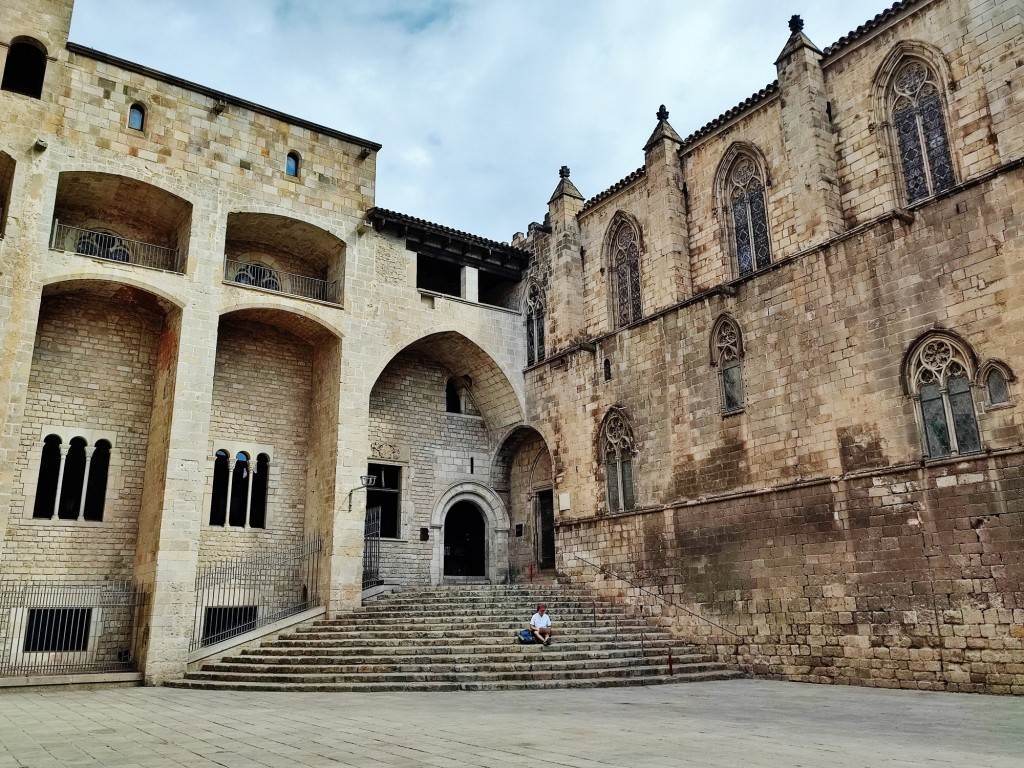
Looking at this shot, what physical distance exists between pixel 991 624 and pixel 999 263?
543 cm

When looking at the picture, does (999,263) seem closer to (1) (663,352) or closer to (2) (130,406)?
(1) (663,352)

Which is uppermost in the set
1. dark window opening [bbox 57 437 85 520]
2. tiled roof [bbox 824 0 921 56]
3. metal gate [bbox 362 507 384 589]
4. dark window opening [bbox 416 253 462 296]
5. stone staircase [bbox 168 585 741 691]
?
tiled roof [bbox 824 0 921 56]

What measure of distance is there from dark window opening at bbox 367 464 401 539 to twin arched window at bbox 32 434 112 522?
621 centimetres

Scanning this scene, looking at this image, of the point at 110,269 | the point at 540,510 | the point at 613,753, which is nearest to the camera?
the point at 613,753

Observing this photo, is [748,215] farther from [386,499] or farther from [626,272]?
[386,499]

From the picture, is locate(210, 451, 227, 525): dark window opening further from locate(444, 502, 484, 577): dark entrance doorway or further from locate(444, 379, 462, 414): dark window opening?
locate(444, 379, 462, 414): dark window opening

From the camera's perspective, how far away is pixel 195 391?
16891 millimetres

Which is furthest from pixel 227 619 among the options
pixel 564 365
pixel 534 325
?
pixel 534 325

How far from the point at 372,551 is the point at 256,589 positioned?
2.86 m

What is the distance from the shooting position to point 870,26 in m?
15.1

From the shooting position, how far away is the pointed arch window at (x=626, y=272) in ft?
64.2

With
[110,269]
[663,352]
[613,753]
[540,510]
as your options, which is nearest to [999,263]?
[663,352]

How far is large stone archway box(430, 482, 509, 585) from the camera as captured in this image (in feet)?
69.4

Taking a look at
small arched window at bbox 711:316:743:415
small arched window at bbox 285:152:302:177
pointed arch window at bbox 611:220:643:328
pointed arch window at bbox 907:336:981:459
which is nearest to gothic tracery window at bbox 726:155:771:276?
small arched window at bbox 711:316:743:415
